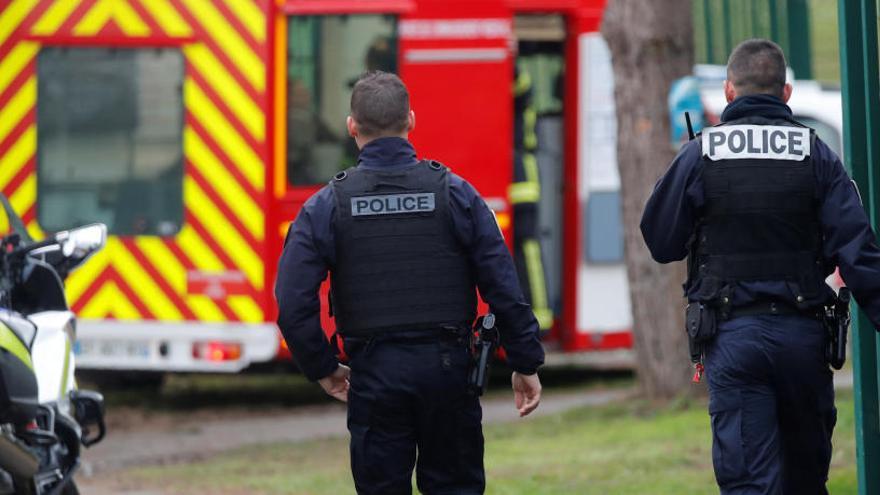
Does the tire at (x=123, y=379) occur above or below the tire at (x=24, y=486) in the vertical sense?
below

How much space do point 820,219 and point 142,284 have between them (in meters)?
6.07

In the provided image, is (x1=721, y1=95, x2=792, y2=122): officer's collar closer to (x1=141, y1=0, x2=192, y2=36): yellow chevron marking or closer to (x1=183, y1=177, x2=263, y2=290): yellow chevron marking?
(x1=183, y1=177, x2=263, y2=290): yellow chevron marking

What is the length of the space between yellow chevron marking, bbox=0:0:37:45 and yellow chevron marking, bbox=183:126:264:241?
1167 mm

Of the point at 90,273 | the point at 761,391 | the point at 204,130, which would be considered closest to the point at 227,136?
the point at 204,130

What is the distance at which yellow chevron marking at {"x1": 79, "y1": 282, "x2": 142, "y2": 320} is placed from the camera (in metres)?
10.9

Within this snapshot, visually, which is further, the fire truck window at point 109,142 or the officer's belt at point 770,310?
the fire truck window at point 109,142

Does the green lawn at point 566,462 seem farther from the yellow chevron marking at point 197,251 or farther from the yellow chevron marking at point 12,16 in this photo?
the yellow chevron marking at point 12,16

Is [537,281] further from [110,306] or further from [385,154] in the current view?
[385,154]

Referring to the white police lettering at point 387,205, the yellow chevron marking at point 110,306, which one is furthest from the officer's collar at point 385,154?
the yellow chevron marking at point 110,306

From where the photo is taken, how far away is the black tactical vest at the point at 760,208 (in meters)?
5.53

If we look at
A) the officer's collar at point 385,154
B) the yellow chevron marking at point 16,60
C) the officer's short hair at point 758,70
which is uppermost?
the yellow chevron marking at point 16,60

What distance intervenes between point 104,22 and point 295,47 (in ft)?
3.69

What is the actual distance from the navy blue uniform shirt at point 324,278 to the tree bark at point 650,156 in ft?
18.2

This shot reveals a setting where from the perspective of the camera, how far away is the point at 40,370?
6141 millimetres
